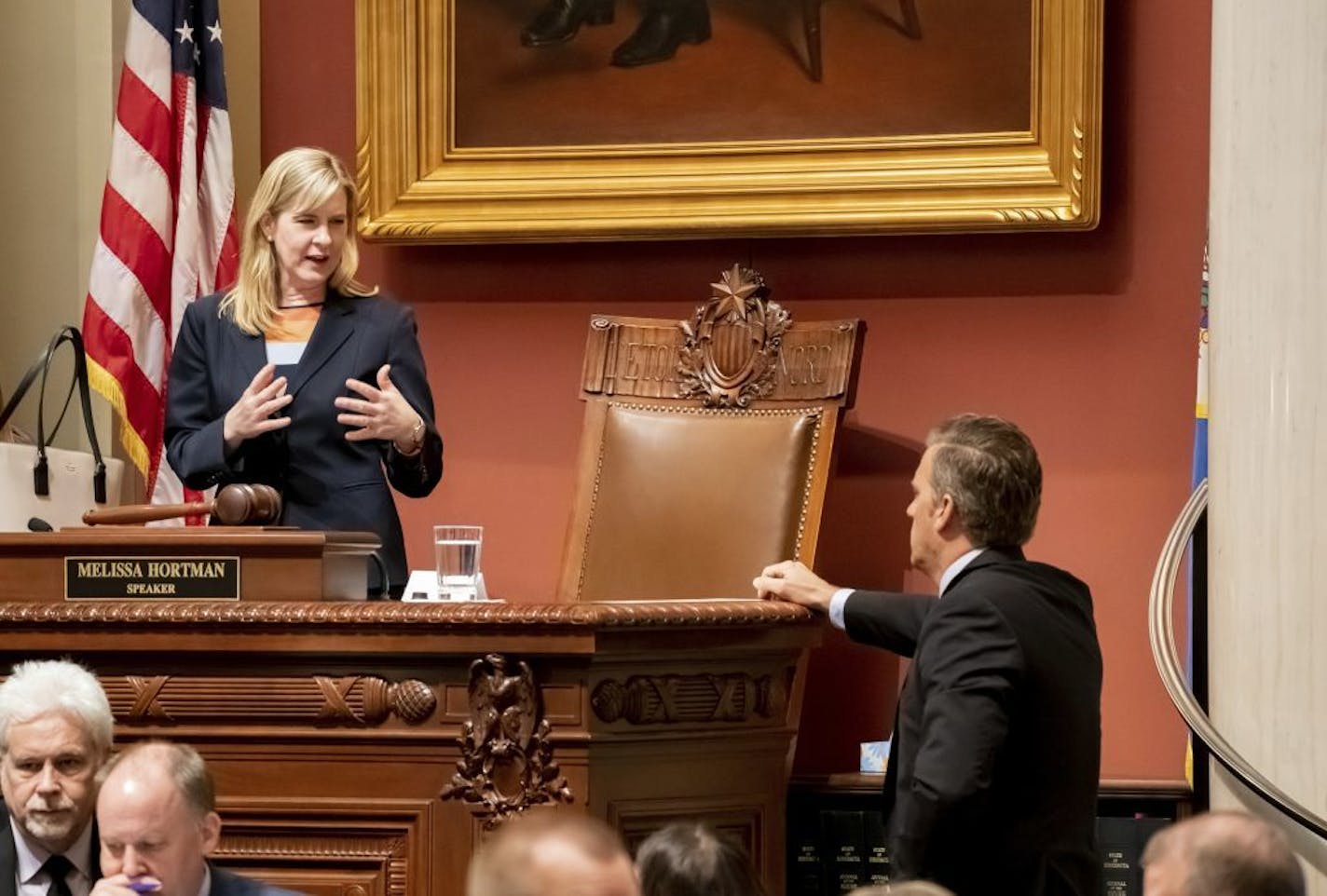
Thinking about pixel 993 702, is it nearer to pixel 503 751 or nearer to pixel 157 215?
pixel 503 751

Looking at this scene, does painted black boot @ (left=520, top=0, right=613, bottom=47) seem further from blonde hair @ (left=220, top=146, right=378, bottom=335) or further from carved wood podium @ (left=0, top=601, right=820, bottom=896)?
carved wood podium @ (left=0, top=601, right=820, bottom=896)

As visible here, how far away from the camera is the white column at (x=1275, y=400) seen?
15.2 feet

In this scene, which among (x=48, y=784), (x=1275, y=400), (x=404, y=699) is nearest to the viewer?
(x=48, y=784)

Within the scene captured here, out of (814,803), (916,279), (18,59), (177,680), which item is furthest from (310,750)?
(18,59)

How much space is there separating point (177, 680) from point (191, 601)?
0.16 m

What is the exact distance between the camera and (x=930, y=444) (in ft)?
13.2

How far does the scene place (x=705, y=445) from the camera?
5820mm

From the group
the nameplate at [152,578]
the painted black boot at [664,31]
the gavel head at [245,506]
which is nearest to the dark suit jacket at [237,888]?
the nameplate at [152,578]

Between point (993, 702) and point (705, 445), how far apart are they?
2271 millimetres

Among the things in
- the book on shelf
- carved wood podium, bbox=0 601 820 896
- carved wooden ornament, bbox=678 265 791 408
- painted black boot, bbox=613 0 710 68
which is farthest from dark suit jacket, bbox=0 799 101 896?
painted black boot, bbox=613 0 710 68

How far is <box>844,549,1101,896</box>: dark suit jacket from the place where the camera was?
362 cm

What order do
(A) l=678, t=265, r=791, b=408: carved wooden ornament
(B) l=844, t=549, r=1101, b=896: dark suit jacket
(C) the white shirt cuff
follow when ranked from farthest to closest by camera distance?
(A) l=678, t=265, r=791, b=408: carved wooden ornament → (C) the white shirt cuff → (B) l=844, t=549, r=1101, b=896: dark suit jacket

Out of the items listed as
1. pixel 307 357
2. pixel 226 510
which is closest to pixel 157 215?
pixel 307 357

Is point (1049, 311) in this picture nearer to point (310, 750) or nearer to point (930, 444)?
point (930, 444)
